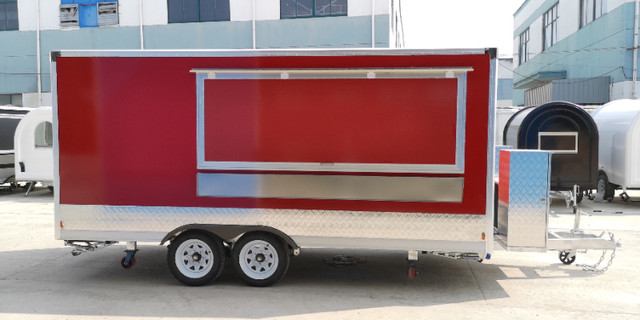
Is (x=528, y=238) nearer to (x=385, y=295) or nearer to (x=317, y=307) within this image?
(x=385, y=295)

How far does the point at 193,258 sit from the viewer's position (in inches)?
291

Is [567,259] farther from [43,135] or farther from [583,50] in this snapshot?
[583,50]

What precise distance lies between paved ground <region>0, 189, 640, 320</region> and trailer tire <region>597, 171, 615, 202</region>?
6698 mm

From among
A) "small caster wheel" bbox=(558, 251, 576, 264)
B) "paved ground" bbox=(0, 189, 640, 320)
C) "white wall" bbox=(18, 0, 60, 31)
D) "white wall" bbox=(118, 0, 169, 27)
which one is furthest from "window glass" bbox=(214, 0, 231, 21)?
"small caster wheel" bbox=(558, 251, 576, 264)

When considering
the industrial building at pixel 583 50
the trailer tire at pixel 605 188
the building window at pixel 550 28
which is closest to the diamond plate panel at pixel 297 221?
the trailer tire at pixel 605 188

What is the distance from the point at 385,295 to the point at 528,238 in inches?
76.5

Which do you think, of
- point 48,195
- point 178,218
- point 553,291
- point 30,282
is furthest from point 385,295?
point 48,195

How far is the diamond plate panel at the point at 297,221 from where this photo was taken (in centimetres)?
696

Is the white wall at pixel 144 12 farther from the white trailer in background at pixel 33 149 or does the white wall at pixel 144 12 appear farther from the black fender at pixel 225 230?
the black fender at pixel 225 230

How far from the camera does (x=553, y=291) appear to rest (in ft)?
24.0

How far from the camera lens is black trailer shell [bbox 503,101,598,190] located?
11.5 meters

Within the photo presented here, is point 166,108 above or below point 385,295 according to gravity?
above

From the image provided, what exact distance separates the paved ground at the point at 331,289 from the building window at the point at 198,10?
17659 mm

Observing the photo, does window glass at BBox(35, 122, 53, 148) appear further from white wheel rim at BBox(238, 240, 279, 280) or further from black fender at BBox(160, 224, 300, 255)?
white wheel rim at BBox(238, 240, 279, 280)
